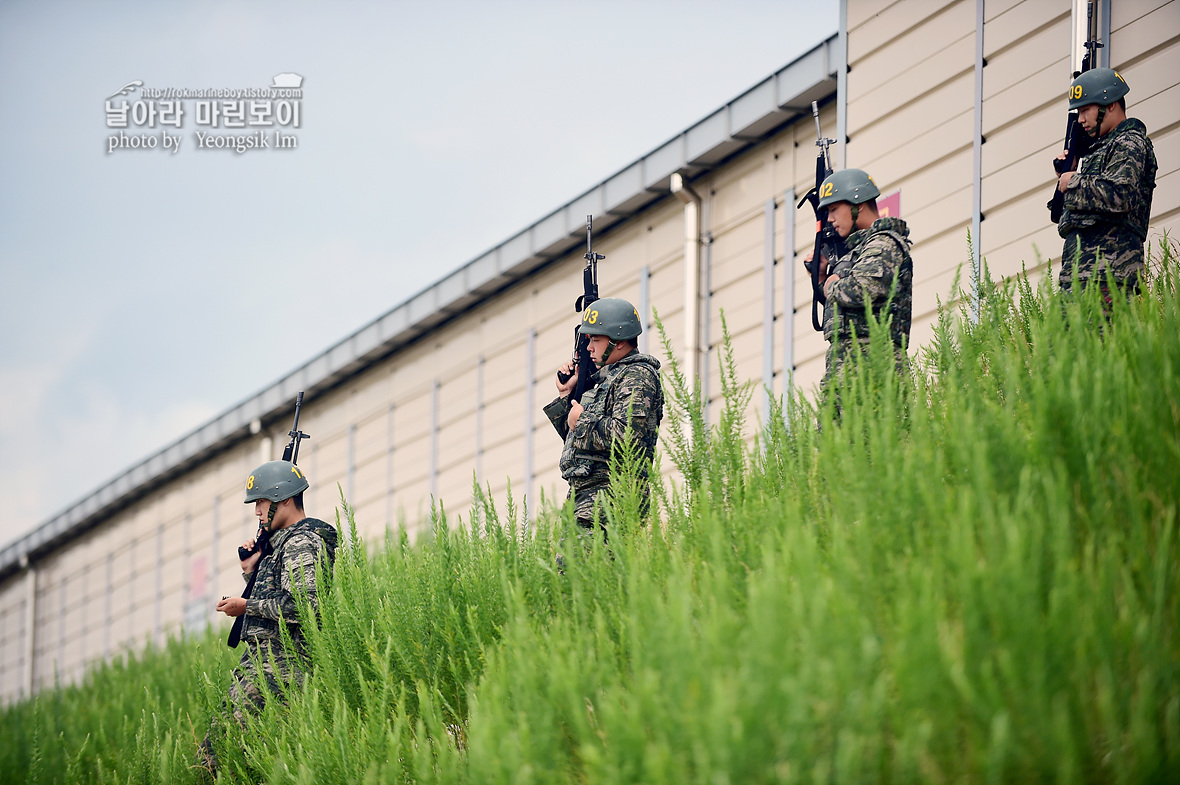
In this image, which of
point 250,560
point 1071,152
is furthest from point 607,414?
point 1071,152

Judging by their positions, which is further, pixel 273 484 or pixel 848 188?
pixel 273 484

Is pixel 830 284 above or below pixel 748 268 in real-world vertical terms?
below

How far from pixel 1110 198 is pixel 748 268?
16.0 ft

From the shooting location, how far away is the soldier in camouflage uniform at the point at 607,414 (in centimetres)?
580

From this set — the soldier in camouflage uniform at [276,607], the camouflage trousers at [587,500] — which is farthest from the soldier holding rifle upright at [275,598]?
the camouflage trousers at [587,500]

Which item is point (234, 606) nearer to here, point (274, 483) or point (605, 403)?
point (274, 483)

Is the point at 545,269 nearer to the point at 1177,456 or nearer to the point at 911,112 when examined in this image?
the point at 911,112

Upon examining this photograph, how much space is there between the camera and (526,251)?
12.9 metres

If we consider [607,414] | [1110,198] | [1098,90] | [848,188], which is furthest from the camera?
[848,188]

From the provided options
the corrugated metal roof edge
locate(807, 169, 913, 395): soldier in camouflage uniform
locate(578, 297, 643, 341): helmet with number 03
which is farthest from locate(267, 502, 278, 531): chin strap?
the corrugated metal roof edge

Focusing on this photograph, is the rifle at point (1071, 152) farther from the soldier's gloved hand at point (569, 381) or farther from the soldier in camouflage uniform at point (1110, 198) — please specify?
the soldier's gloved hand at point (569, 381)

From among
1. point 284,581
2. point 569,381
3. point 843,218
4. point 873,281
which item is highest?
point 843,218

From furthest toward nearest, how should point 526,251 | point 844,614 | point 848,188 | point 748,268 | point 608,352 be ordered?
point 526,251 → point 748,268 → point 608,352 → point 848,188 → point 844,614

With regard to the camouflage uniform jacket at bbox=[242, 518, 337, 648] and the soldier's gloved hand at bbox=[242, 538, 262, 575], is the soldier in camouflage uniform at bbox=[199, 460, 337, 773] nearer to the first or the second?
the camouflage uniform jacket at bbox=[242, 518, 337, 648]
